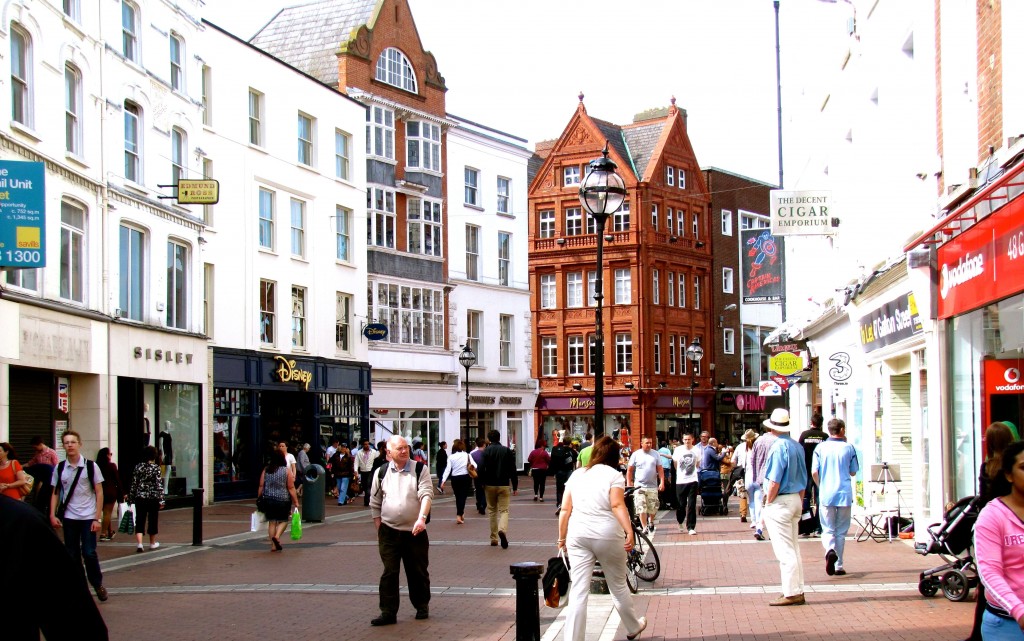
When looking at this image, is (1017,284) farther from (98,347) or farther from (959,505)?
(98,347)

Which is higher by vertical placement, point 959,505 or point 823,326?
point 823,326

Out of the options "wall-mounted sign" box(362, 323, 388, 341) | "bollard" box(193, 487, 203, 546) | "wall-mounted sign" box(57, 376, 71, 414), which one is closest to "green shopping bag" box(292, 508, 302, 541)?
"bollard" box(193, 487, 203, 546)

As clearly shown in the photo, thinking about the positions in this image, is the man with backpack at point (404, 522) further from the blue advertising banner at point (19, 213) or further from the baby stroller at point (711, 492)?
the baby stroller at point (711, 492)

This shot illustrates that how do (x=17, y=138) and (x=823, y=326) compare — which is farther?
(x=823, y=326)

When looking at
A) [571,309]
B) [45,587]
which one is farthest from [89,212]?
[571,309]

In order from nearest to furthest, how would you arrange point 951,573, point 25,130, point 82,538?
point 951,573 → point 82,538 → point 25,130

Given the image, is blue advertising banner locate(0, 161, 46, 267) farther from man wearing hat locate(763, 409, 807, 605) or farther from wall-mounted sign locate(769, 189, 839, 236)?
wall-mounted sign locate(769, 189, 839, 236)

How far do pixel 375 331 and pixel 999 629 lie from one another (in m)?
34.1

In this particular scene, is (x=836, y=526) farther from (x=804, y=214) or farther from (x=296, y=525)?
(x=804, y=214)

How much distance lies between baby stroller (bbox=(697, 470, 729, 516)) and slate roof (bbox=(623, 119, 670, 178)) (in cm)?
3828

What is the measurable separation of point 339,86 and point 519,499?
1652cm

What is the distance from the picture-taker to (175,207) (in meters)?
28.4

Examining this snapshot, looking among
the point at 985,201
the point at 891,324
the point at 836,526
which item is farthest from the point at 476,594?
the point at 891,324

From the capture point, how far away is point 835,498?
13.8 meters
